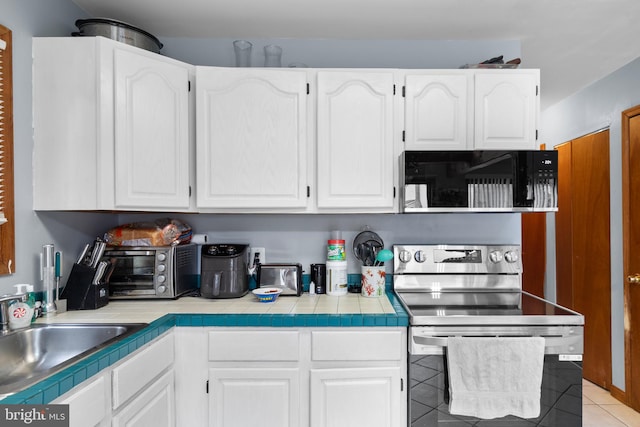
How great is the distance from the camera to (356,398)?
170cm

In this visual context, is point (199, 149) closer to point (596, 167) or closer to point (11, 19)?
point (11, 19)

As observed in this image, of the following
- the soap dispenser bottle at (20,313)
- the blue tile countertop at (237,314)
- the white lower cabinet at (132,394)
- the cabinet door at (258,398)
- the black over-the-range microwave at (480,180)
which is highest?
the black over-the-range microwave at (480,180)

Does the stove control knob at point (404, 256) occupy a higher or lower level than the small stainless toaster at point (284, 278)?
higher

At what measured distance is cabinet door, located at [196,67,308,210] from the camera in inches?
78.4

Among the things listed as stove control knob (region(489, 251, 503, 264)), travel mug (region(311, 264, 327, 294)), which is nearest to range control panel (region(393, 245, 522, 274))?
stove control knob (region(489, 251, 503, 264))

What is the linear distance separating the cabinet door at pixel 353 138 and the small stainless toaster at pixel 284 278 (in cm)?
42

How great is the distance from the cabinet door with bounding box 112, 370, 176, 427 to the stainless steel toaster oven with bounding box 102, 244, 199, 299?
47cm

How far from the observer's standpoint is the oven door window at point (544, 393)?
5.41 ft

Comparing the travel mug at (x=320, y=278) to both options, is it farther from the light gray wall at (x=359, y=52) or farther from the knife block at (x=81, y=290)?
the light gray wall at (x=359, y=52)

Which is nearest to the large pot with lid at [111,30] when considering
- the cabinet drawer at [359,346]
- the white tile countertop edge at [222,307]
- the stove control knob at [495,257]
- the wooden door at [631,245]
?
the white tile countertop edge at [222,307]

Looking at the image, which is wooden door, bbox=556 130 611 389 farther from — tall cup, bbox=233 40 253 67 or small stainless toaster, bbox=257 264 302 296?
tall cup, bbox=233 40 253 67

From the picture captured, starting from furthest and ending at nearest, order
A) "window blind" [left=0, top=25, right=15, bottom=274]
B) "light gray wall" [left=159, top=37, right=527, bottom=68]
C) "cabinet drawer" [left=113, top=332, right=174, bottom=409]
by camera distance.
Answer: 1. "light gray wall" [left=159, top=37, right=527, bottom=68]
2. "window blind" [left=0, top=25, right=15, bottom=274]
3. "cabinet drawer" [left=113, top=332, right=174, bottom=409]

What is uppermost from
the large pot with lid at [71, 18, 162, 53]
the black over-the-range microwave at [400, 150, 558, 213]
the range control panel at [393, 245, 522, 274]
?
the large pot with lid at [71, 18, 162, 53]

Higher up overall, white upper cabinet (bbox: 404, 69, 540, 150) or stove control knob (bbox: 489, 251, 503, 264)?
white upper cabinet (bbox: 404, 69, 540, 150)
